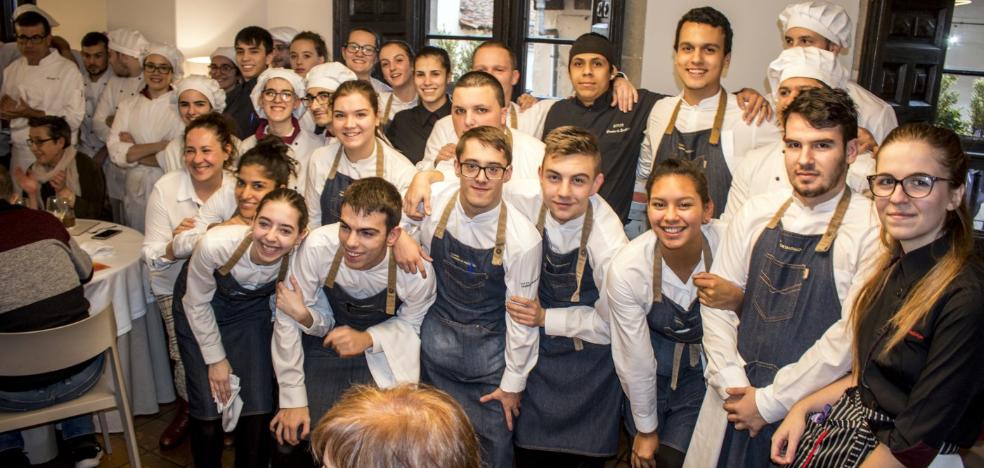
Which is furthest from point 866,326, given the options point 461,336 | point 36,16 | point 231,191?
point 36,16

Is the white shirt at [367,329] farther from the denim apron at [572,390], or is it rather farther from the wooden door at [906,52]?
the wooden door at [906,52]

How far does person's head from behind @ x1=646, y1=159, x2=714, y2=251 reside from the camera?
8.00 feet

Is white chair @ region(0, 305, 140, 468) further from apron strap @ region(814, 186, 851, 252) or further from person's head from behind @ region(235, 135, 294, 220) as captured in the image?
apron strap @ region(814, 186, 851, 252)

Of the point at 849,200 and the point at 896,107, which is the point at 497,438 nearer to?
the point at 849,200

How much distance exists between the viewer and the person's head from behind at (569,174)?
2.63 m

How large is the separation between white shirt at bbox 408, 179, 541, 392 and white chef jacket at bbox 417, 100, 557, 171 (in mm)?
728

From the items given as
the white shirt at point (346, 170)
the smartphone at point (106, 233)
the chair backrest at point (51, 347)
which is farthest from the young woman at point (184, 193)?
the smartphone at point (106, 233)

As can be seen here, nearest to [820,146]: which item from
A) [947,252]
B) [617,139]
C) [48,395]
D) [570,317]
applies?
[947,252]

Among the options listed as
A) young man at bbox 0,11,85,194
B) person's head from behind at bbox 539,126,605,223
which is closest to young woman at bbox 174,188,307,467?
person's head from behind at bbox 539,126,605,223

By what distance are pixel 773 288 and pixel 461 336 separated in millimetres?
1080

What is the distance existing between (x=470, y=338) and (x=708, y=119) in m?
1.34

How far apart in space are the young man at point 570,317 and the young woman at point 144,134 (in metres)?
2.58

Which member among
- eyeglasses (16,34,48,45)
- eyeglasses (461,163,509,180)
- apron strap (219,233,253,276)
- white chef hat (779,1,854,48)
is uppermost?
white chef hat (779,1,854,48)

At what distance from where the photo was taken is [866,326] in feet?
6.15
